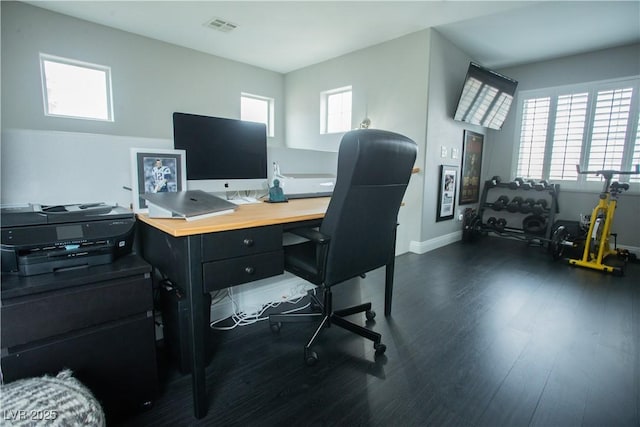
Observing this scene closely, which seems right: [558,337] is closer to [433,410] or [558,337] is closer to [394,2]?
[433,410]

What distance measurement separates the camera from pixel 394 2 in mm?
2994

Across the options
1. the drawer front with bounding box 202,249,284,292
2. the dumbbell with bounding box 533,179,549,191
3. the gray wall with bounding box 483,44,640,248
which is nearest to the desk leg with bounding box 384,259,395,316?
the drawer front with bounding box 202,249,284,292

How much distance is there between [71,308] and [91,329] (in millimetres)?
105

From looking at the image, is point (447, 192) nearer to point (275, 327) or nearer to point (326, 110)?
point (326, 110)

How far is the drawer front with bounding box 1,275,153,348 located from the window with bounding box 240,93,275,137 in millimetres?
4664

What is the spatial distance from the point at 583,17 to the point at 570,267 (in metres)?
2.61

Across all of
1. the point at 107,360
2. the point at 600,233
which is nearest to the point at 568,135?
the point at 600,233

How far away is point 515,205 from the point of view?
4.35m

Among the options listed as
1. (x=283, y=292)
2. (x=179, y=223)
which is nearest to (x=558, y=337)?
(x=283, y=292)

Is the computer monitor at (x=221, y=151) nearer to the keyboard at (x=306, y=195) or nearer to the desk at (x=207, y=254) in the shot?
the keyboard at (x=306, y=195)

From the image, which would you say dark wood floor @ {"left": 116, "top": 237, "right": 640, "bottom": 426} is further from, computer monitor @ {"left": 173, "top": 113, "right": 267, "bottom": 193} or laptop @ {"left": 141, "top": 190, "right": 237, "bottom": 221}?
computer monitor @ {"left": 173, "top": 113, "right": 267, "bottom": 193}

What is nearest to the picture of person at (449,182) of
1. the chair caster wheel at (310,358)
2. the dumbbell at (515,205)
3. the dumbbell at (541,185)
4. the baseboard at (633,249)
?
the dumbbell at (515,205)

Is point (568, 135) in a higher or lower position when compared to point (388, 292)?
higher

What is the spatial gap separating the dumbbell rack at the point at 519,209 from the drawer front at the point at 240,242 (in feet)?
12.7
